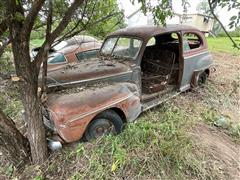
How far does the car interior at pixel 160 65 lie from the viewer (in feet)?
18.3

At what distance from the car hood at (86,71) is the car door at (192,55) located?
1.49 metres

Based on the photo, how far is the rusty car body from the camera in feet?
12.4

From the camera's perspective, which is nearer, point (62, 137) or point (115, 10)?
point (62, 137)

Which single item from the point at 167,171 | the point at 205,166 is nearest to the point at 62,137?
the point at 167,171

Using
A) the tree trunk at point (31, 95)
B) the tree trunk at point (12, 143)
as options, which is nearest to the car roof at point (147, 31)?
the tree trunk at point (31, 95)

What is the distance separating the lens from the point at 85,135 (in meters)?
4.02

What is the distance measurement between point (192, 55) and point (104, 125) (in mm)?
2815

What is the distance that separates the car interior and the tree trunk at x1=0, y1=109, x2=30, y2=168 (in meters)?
2.51

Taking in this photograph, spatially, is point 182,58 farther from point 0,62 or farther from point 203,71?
point 0,62

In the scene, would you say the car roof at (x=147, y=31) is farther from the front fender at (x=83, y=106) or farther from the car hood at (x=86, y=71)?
the front fender at (x=83, y=106)

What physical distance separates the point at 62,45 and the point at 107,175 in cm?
527

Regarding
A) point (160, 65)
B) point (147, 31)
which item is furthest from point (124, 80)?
point (160, 65)

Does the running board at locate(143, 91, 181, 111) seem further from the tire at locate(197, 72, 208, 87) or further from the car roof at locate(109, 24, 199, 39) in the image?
the car roof at locate(109, 24, 199, 39)

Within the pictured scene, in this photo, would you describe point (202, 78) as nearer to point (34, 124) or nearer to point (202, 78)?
point (202, 78)
